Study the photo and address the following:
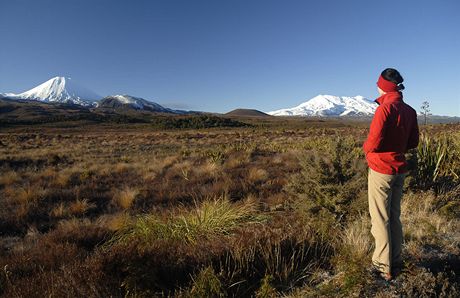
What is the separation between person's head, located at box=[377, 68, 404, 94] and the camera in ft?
10.3

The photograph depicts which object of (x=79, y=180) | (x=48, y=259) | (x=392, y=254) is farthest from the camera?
(x=79, y=180)

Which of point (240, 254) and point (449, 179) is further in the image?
point (449, 179)

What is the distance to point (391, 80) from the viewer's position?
3135 millimetres

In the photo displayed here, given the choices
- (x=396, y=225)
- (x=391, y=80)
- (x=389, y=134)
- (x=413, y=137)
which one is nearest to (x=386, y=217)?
(x=396, y=225)

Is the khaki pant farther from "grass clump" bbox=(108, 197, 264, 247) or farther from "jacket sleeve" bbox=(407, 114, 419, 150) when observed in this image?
"grass clump" bbox=(108, 197, 264, 247)

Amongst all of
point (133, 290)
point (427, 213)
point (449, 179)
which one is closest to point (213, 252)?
point (133, 290)

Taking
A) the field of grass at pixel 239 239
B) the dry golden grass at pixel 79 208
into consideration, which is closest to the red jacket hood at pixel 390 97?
the field of grass at pixel 239 239

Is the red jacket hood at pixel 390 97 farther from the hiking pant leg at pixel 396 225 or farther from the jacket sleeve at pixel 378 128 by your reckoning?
the hiking pant leg at pixel 396 225

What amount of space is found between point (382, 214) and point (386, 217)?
0.14ft

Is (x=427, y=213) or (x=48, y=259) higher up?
(x=427, y=213)

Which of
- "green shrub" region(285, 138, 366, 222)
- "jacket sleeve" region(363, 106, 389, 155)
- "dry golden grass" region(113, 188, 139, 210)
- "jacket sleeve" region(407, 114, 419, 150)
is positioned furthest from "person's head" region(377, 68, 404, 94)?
"dry golden grass" region(113, 188, 139, 210)

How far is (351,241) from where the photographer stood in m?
3.95

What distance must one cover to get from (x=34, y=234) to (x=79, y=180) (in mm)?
5704

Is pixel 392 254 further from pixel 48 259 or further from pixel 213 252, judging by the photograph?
pixel 48 259
